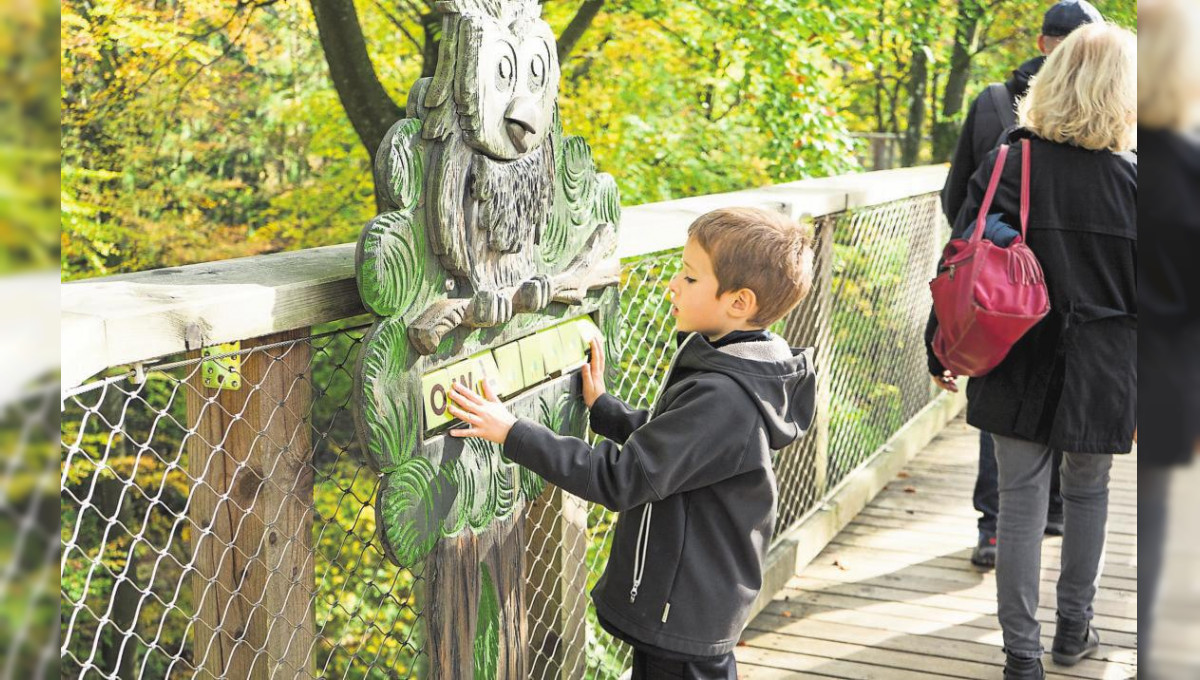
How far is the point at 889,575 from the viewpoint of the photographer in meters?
4.12

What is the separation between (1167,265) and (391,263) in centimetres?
157

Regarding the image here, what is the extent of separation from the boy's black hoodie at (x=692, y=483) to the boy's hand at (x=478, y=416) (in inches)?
1.0

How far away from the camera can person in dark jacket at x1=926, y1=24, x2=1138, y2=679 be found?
282 cm

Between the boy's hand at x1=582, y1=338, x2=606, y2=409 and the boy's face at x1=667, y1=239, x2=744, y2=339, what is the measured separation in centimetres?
32

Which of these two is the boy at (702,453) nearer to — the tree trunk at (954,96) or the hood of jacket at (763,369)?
the hood of jacket at (763,369)

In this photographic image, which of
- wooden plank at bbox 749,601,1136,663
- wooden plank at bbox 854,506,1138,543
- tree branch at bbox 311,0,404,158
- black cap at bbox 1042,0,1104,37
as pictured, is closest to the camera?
wooden plank at bbox 749,601,1136,663

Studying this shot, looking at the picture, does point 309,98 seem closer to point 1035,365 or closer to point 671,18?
point 671,18

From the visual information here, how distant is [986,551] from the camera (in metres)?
4.13

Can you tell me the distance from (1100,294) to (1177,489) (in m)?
2.86

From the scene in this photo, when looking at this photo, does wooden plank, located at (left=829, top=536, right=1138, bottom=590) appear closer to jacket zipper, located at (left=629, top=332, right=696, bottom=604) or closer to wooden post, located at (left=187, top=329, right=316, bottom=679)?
jacket zipper, located at (left=629, top=332, right=696, bottom=604)

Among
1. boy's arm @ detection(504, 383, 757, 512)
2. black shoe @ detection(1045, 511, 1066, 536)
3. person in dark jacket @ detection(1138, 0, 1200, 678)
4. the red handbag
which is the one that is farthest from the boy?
black shoe @ detection(1045, 511, 1066, 536)

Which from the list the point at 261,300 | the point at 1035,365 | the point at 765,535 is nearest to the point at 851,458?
the point at 1035,365

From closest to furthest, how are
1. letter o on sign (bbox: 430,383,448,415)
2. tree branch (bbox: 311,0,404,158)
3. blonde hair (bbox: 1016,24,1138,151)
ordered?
letter o on sign (bbox: 430,383,448,415), blonde hair (bbox: 1016,24,1138,151), tree branch (bbox: 311,0,404,158)

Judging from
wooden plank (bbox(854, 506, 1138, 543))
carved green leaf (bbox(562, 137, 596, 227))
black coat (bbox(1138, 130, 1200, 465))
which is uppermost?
black coat (bbox(1138, 130, 1200, 465))
